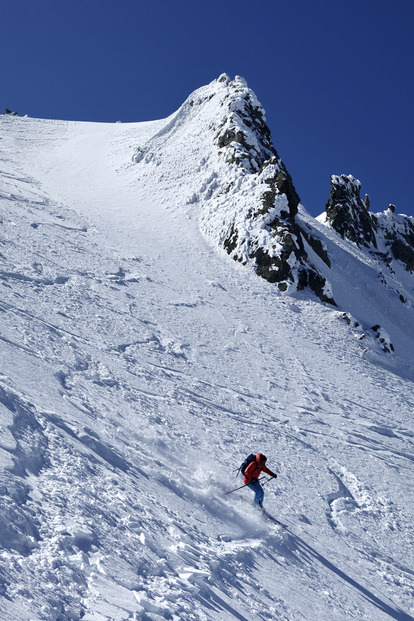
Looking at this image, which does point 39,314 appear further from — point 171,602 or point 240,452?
point 171,602

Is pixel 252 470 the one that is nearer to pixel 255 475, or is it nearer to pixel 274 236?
pixel 255 475

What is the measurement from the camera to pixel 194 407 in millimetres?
13945

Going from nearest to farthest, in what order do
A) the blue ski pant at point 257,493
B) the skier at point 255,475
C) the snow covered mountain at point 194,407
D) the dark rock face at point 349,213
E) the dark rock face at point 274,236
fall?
the snow covered mountain at point 194,407 → the blue ski pant at point 257,493 → the skier at point 255,475 → the dark rock face at point 274,236 → the dark rock face at point 349,213

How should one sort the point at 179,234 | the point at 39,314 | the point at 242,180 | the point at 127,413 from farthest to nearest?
the point at 242,180
the point at 179,234
the point at 39,314
the point at 127,413

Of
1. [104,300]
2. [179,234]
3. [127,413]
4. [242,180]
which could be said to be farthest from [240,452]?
[242,180]

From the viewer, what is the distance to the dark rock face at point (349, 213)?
2045 inches

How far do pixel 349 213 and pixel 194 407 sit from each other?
145 feet

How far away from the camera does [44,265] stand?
21641 mm

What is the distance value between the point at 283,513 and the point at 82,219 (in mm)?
24928

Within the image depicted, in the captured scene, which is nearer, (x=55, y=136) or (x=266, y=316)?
(x=266, y=316)

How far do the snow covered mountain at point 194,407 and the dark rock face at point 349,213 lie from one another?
13230mm

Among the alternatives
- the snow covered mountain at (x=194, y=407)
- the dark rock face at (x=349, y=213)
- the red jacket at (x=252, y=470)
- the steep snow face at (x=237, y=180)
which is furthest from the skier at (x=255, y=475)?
the dark rock face at (x=349, y=213)

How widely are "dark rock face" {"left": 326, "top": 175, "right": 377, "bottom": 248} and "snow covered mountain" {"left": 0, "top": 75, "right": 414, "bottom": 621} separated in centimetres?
1323

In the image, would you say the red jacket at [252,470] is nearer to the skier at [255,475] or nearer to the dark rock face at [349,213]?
the skier at [255,475]
